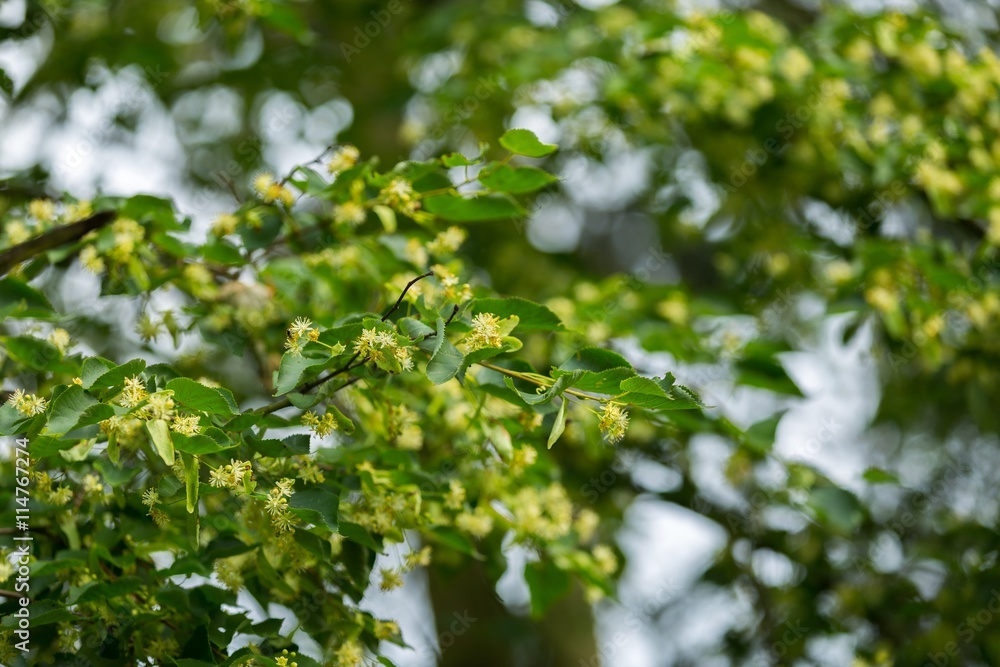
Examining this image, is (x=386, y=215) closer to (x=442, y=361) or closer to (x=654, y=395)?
(x=442, y=361)

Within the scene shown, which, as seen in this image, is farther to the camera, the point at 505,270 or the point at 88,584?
the point at 505,270

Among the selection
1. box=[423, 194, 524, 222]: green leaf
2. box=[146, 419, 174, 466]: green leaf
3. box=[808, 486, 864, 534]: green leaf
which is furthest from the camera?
box=[808, 486, 864, 534]: green leaf

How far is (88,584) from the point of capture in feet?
4.65

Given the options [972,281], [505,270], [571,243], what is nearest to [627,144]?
[505,270]

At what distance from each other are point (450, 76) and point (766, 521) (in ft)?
6.11

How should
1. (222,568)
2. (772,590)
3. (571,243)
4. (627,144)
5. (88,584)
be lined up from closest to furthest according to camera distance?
1. (88,584)
2. (222,568)
3. (772,590)
4. (627,144)
5. (571,243)

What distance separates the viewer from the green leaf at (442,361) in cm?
122

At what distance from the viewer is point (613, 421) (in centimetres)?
136

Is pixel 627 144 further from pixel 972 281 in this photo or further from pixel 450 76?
pixel 972 281

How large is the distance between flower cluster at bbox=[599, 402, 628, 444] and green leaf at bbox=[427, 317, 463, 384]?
235mm

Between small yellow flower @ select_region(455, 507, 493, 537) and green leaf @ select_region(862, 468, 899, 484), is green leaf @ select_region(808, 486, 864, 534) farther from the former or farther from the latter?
small yellow flower @ select_region(455, 507, 493, 537)

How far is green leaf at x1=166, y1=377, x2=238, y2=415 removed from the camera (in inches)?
48.2

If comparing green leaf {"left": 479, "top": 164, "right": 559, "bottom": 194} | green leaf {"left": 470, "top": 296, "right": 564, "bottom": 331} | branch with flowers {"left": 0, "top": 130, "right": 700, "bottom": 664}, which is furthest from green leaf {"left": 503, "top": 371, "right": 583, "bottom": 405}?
green leaf {"left": 479, "top": 164, "right": 559, "bottom": 194}

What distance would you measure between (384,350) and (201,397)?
246 mm
